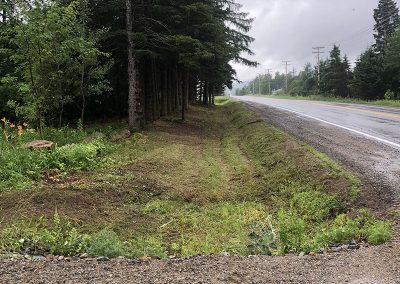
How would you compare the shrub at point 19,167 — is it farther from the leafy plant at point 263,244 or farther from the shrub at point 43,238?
the leafy plant at point 263,244

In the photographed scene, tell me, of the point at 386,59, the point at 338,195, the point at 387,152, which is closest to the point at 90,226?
the point at 338,195

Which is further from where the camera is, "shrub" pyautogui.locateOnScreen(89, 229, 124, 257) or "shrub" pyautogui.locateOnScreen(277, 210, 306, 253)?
"shrub" pyautogui.locateOnScreen(277, 210, 306, 253)

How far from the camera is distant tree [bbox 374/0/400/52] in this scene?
5709 centimetres

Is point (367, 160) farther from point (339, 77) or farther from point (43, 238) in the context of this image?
point (339, 77)

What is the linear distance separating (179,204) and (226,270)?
410 centimetres

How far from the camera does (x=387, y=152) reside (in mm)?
9789

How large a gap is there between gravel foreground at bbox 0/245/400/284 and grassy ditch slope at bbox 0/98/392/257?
631 mm

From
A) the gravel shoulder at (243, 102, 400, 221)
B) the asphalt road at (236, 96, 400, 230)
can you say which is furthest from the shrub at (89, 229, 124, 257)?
the gravel shoulder at (243, 102, 400, 221)

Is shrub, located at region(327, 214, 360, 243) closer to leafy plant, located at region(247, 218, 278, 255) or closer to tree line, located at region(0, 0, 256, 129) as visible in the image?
leafy plant, located at region(247, 218, 278, 255)

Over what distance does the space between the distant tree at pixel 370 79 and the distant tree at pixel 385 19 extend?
43.0 ft

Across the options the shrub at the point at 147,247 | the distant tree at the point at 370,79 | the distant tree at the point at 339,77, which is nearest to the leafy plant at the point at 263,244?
the shrub at the point at 147,247

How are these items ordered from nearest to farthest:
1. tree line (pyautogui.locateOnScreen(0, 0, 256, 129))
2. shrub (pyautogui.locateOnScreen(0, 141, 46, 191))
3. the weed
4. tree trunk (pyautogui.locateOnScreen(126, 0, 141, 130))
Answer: the weed, shrub (pyautogui.locateOnScreen(0, 141, 46, 191)), tree line (pyautogui.locateOnScreen(0, 0, 256, 129)), tree trunk (pyautogui.locateOnScreen(126, 0, 141, 130))

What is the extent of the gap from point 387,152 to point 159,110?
1510 centimetres

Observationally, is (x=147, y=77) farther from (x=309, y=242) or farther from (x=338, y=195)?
(x=309, y=242)
